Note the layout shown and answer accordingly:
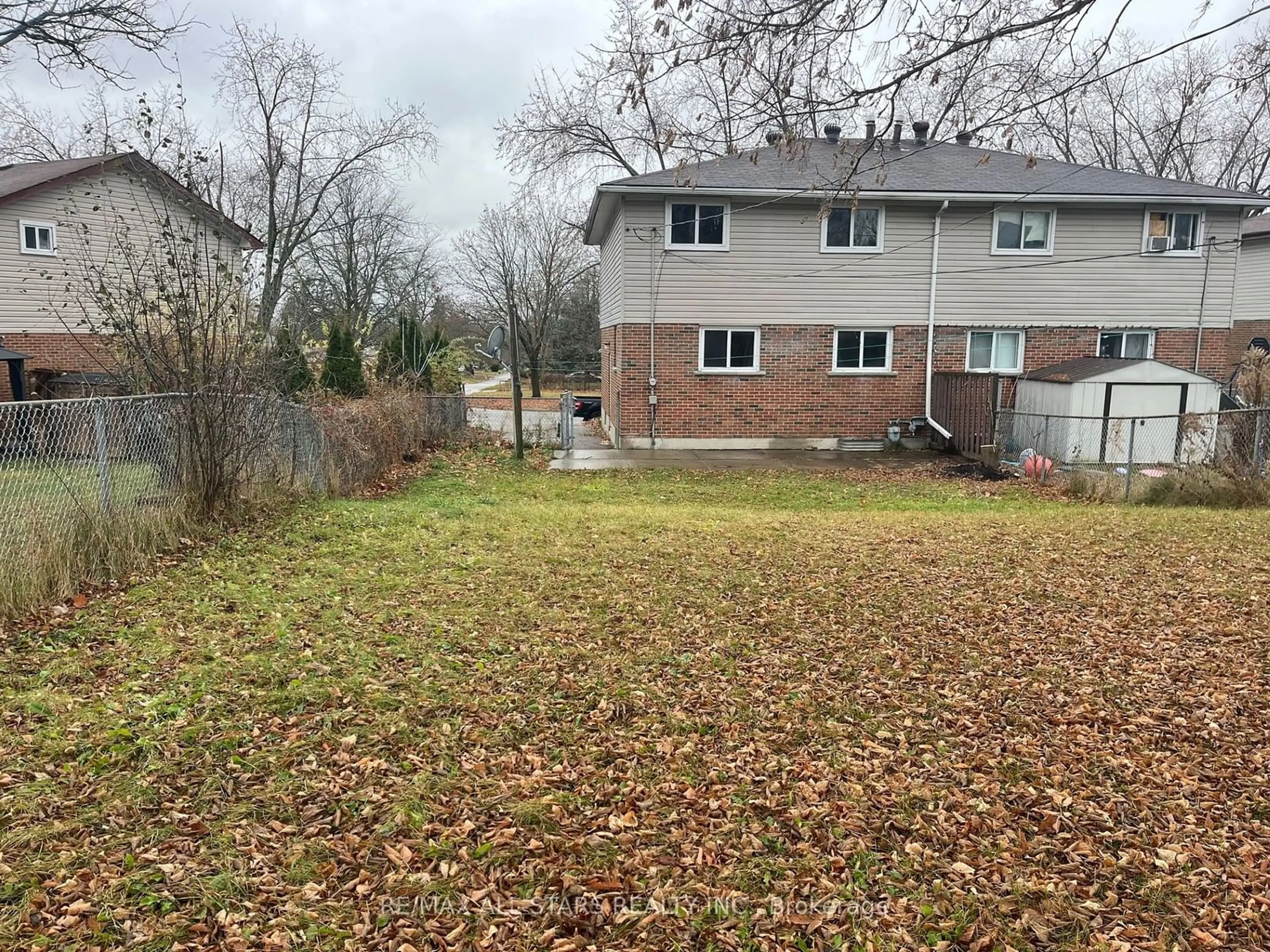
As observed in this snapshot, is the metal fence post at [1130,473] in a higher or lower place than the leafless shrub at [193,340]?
lower

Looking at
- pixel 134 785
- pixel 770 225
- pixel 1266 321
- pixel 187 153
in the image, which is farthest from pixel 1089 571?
pixel 1266 321

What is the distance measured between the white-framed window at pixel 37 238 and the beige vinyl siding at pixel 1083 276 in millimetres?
20064

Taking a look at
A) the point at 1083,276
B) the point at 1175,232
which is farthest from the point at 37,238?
the point at 1175,232

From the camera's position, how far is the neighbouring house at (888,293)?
15.9 meters

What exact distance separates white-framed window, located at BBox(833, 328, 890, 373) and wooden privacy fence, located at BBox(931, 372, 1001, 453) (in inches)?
46.7

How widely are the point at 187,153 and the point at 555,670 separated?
6.45 meters

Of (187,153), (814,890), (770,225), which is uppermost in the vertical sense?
(770,225)

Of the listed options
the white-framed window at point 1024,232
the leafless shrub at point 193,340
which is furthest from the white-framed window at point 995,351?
the leafless shrub at point 193,340

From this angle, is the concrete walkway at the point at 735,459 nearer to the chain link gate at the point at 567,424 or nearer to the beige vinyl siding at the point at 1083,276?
the chain link gate at the point at 567,424

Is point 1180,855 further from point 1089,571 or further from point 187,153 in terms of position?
point 187,153

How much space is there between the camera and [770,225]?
16.0 meters

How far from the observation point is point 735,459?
15328mm

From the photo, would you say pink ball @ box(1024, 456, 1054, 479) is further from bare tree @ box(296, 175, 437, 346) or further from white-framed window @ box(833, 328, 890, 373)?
bare tree @ box(296, 175, 437, 346)

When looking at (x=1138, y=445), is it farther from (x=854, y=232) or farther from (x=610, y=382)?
(x=610, y=382)
